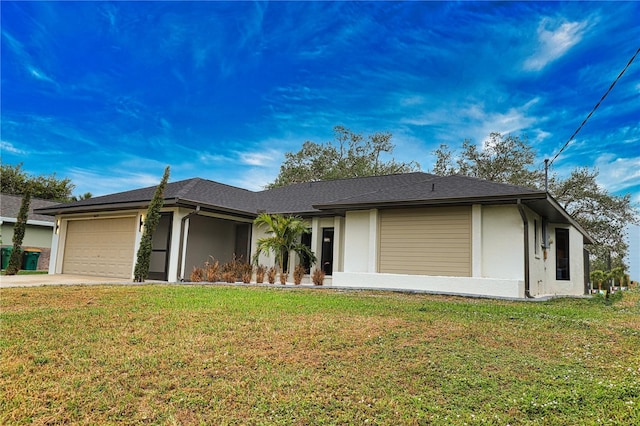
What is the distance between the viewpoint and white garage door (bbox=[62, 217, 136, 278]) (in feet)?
49.7

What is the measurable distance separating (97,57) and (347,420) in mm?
14003

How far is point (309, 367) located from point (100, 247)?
14.4 m

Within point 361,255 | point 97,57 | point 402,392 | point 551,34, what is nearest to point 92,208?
point 97,57

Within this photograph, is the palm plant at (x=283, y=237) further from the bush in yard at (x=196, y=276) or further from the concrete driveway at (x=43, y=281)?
the concrete driveway at (x=43, y=281)

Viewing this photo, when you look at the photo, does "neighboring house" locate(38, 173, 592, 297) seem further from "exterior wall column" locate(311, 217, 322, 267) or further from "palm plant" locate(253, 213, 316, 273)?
"palm plant" locate(253, 213, 316, 273)

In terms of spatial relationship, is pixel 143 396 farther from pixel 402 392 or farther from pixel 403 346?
pixel 403 346

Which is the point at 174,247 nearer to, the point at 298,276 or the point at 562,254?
the point at 298,276

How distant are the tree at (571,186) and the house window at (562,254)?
12843 mm

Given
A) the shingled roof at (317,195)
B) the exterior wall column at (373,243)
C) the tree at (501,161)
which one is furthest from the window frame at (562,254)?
the tree at (501,161)

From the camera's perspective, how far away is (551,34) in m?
11.4

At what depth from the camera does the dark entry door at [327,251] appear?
15.1 m

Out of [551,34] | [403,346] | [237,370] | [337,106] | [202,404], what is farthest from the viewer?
[337,106]

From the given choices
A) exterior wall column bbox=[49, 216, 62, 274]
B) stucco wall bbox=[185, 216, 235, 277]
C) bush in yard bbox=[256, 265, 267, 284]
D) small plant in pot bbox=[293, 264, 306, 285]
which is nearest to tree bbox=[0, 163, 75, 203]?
exterior wall column bbox=[49, 216, 62, 274]

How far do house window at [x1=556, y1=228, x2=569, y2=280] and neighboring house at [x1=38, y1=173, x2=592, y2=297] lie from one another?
4cm
